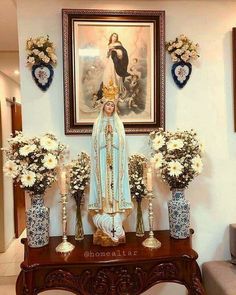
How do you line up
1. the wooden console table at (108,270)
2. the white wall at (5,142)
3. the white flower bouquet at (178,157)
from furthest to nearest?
the white wall at (5,142) < the white flower bouquet at (178,157) < the wooden console table at (108,270)

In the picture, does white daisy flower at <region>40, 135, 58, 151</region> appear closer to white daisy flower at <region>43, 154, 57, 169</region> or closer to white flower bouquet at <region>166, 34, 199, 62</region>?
white daisy flower at <region>43, 154, 57, 169</region>

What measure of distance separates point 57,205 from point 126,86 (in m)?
0.98

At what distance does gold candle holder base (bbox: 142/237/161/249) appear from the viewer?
183 cm

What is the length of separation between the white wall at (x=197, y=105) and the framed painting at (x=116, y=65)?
0.08m

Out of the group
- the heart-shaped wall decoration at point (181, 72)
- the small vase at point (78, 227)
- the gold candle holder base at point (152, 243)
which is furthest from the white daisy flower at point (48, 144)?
the heart-shaped wall decoration at point (181, 72)

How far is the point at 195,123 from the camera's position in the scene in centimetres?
224

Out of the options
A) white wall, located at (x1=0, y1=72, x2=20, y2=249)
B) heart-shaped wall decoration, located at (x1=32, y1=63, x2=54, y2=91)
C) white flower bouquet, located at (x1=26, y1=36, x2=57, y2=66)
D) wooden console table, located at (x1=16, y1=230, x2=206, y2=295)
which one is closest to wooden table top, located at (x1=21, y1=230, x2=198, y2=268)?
wooden console table, located at (x1=16, y1=230, x2=206, y2=295)

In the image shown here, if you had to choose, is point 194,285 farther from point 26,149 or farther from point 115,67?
point 115,67

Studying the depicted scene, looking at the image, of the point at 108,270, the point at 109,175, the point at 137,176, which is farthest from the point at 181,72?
the point at 108,270

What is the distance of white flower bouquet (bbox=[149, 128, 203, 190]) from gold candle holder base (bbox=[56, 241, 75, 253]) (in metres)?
0.72

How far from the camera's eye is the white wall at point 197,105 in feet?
6.86

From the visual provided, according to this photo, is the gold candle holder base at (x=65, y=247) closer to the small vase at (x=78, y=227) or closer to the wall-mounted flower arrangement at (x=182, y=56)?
the small vase at (x=78, y=227)

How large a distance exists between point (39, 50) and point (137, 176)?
3.48 ft

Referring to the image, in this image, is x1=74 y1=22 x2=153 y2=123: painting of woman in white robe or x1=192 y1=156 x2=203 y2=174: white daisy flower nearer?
x1=192 y1=156 x2=203 y2=174: white daisy flower
